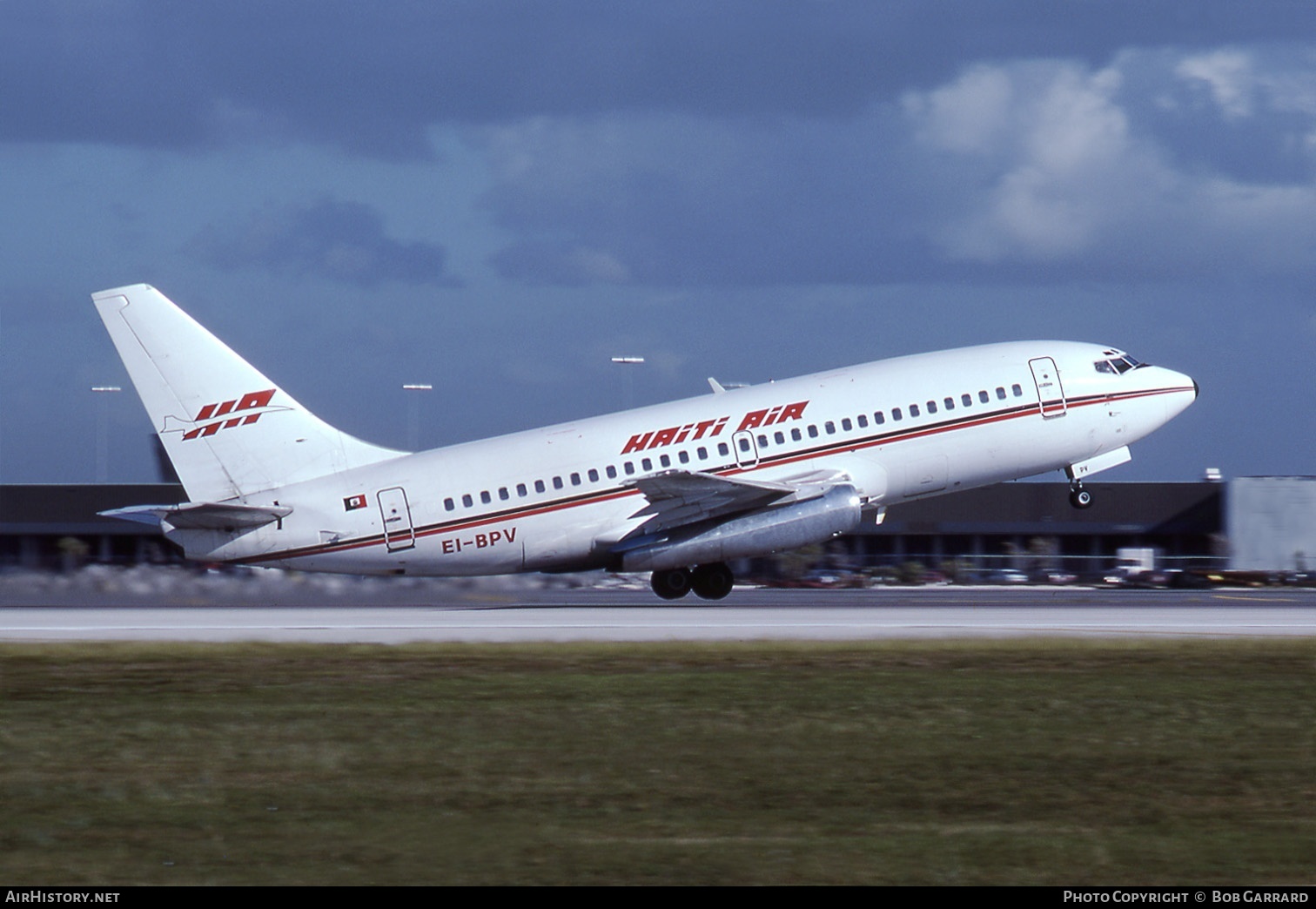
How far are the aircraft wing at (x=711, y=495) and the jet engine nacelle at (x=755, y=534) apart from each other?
0.25 metres

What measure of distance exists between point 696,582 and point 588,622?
8.35m

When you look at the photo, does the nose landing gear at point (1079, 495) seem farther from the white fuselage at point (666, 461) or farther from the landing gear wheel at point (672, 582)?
the landing gear wheel at point (672, 582)

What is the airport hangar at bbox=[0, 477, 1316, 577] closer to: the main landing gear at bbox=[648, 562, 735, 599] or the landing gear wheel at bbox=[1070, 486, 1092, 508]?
the landing gear wheel at bbox=[1070, 486, 1092, 508]

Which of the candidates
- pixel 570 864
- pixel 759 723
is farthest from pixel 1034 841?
pixel 759 723

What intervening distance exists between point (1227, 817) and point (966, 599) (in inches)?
1517

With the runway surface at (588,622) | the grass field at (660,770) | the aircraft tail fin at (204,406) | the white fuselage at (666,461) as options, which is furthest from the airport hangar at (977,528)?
the grass field at (660,770)

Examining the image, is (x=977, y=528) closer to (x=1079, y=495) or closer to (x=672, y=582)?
(x=1079, y=495)

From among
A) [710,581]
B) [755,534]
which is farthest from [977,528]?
[755,534]

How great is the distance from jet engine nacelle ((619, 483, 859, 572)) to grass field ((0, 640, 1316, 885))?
42.3ft

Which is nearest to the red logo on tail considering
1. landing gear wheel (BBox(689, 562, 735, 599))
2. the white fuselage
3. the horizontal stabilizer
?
the white fuselage

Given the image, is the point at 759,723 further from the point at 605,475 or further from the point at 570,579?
the point at 570,579

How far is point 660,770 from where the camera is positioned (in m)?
16.0

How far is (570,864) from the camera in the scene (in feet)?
39.1

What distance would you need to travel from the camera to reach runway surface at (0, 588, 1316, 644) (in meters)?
30.2
